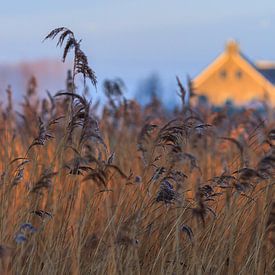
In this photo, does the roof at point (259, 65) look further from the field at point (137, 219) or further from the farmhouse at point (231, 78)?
the field at point (137, 219)

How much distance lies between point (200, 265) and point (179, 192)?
296 millimetres

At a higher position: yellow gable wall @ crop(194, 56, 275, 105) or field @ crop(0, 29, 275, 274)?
yellow gable wall @ crop(194, 56, 275, 105)

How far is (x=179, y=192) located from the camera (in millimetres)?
3520

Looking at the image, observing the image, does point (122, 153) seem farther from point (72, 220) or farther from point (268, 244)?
point (268, 244)

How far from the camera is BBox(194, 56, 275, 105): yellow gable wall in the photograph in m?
42.1

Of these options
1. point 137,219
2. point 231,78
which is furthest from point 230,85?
point 137,219

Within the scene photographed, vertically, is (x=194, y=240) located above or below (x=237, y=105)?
below

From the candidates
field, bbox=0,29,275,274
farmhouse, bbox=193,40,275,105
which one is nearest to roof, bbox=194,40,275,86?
farmhouse, bbox=193,40,275,105

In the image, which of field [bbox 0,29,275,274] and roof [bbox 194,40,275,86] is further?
roof [bbox 194,40,275,86]

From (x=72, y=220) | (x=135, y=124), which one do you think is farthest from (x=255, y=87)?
(x=72, y=220)

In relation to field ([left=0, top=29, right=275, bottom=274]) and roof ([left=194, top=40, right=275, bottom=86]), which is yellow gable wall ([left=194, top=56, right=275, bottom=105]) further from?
field ([left=0, top=29, right=275, bottom=274])

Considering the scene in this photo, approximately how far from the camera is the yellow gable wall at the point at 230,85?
4209 cm

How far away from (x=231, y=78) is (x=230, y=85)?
0.53 m

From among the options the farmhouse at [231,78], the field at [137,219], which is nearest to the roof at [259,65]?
the farmhouse at [231,78]
